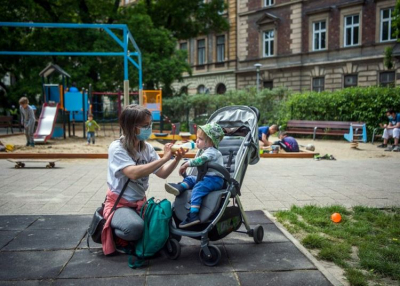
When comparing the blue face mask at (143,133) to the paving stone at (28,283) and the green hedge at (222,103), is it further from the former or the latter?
the green hedge at (222,103)

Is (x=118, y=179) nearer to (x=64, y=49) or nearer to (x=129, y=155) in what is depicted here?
(x=129, y=155)

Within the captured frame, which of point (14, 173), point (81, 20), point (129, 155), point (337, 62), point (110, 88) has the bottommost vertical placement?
point (14, 173)

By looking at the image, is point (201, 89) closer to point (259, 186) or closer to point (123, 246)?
point (259, 186)

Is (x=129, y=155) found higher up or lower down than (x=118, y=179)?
higher up

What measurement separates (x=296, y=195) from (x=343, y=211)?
1305 millimetres

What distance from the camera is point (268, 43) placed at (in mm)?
35000

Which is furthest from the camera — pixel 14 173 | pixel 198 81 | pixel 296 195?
pixel 198 81

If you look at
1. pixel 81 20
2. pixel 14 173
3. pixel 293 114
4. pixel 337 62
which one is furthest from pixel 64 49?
pixel 337 62

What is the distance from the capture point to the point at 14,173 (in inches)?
349

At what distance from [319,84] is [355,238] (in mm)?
28906

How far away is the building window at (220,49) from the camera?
130 feet

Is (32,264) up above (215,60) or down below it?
below

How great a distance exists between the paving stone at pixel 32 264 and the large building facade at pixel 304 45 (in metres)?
27.7

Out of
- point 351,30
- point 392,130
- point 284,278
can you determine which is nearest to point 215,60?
point 351,30
